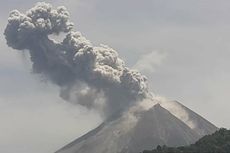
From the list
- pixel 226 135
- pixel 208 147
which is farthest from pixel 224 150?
pixel 226 135

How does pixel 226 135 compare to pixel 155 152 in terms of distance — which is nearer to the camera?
pixel 155 152

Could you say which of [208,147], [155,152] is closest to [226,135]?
[208,147]

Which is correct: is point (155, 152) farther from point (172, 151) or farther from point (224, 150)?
point (224, 150)

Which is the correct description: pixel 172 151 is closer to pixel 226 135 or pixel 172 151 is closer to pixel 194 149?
pixel 194 149

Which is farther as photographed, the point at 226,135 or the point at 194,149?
the point at 226,135

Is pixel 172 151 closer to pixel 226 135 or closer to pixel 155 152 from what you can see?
pixel 155 152
